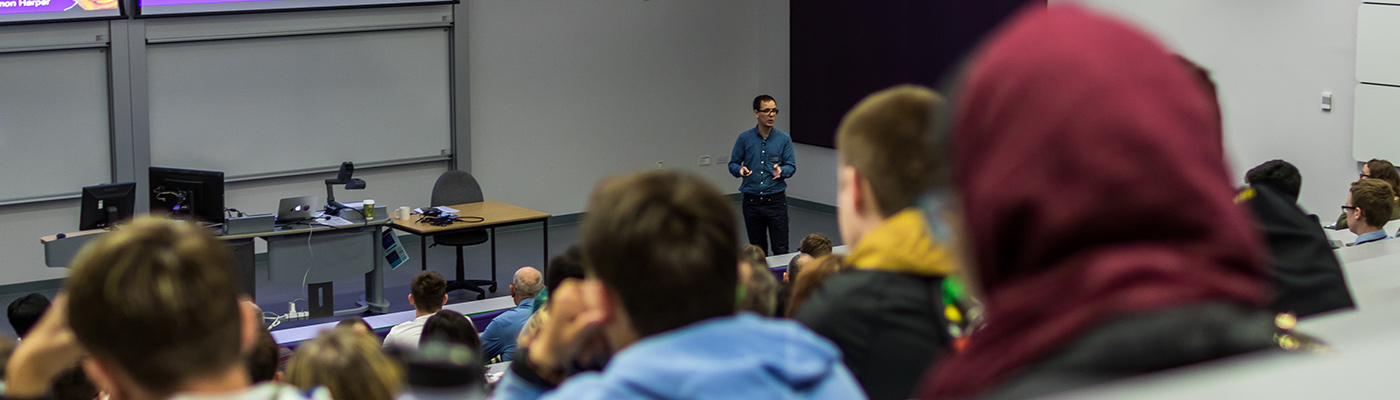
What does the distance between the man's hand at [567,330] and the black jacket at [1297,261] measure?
833mm

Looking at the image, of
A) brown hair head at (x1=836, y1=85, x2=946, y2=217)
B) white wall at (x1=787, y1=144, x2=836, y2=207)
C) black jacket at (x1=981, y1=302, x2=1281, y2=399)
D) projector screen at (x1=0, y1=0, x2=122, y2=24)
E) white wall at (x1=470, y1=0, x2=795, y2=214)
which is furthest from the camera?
white wall at (x1=787, y1=144, x2=836, y2=207)

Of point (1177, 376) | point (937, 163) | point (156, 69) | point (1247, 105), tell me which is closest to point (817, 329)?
point (937, 163)

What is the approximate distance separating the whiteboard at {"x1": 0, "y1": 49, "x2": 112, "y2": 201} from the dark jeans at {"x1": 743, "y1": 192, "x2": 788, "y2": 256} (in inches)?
193

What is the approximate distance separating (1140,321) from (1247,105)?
8497 millimetres

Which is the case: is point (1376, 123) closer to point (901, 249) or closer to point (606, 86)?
point (606, 86)

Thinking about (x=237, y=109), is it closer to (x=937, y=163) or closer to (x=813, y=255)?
(x=813, y=255)

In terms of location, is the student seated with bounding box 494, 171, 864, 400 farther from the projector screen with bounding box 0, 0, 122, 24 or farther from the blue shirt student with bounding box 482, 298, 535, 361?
the projector screen with bounding box 0, 0, 122, 24

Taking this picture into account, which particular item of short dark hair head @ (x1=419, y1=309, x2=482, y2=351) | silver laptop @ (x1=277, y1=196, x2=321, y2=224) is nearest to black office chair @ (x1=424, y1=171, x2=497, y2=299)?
silver laptop @ (x1=277, y1=196, x2=321, y2=224)

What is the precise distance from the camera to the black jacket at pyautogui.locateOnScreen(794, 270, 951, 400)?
1452mm

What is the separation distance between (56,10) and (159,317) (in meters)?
7.94

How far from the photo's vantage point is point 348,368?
1.84 meters

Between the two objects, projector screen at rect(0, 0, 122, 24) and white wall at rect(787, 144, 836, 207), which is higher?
projector screen at rect(0, 0, 122, 24)

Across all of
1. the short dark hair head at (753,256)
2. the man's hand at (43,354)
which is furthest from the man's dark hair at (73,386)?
the short dark hair head at (753,256)

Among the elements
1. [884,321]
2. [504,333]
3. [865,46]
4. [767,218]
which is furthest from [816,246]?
[865,46]
